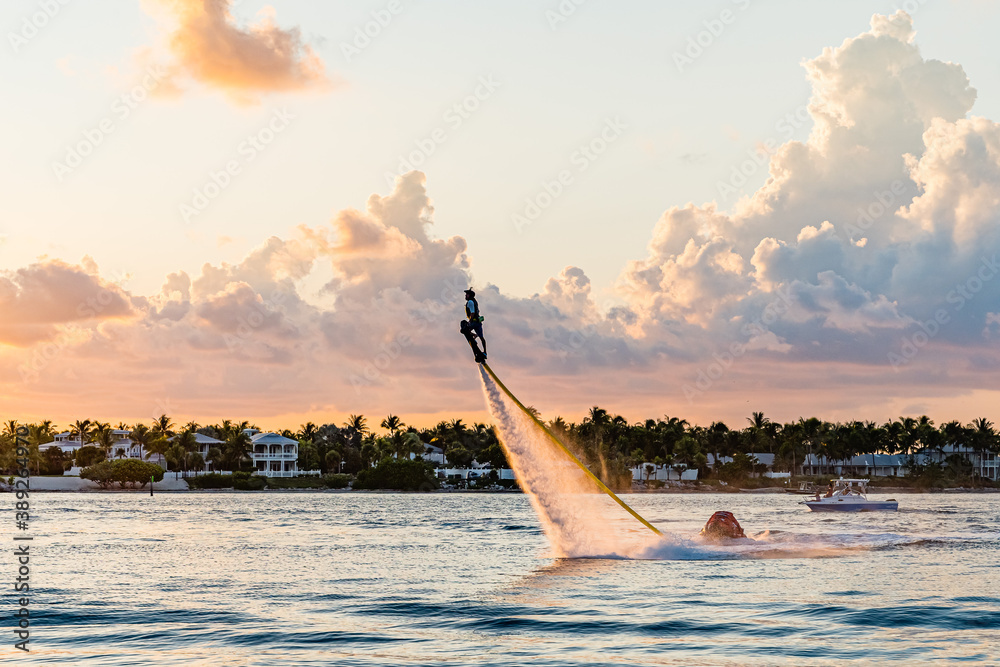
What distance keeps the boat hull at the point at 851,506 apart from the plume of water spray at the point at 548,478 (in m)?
81.7

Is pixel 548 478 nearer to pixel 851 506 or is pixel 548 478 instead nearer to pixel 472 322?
pixel 472 322

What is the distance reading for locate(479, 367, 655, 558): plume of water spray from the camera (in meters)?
43.5

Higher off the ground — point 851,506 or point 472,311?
point 472,311

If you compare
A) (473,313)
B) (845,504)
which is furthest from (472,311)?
(845,504)

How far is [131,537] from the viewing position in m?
78.6

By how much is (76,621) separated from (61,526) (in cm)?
5955

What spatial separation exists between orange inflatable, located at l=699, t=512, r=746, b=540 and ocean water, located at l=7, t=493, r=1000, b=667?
4.33 ft

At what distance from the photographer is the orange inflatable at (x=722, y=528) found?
64.3 m

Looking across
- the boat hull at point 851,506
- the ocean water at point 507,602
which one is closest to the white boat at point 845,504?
the boat hull at point 851,506

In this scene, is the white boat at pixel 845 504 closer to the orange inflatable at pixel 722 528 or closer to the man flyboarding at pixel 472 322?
the orange inflatable at pixel 722 528

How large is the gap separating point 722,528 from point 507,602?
2790 cm

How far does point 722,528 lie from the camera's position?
6475cm

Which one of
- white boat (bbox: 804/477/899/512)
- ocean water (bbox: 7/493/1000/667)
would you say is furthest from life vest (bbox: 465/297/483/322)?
white boat (bbox: 804/477/899/512)

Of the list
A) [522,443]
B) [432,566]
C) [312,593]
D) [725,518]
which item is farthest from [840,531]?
[312,593]
